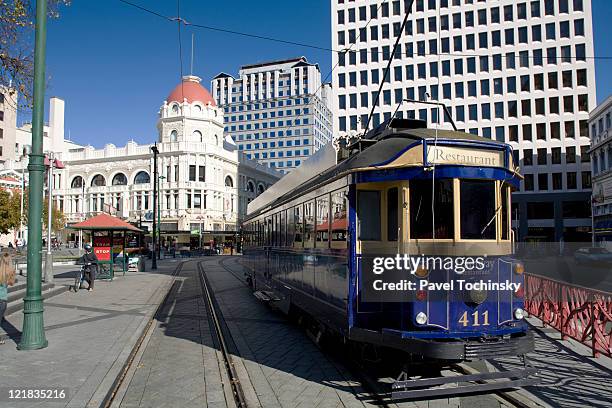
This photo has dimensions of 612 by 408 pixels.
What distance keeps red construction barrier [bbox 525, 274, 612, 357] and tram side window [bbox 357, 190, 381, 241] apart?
14.7ft

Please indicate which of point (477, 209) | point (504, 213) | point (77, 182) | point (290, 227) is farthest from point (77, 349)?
point (77, 182)

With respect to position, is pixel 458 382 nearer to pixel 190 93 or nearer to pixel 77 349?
pixel 77 349

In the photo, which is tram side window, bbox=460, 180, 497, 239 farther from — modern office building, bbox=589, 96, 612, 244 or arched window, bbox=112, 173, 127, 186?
arched window, bbox=112, 173, 127, 186

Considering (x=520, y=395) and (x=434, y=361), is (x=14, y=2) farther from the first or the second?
(x=520, y=395)

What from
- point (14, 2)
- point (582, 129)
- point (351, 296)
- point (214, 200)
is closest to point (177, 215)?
point (214, 200)

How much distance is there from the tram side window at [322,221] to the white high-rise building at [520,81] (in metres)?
48.0

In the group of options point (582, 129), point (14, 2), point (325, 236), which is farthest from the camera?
point (582, 129)

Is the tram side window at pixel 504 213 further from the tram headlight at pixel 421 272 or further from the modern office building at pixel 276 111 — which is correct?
the modern office building at pixel 276 111

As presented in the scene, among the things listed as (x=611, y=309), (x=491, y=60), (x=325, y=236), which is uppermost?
(x=491, y=60)

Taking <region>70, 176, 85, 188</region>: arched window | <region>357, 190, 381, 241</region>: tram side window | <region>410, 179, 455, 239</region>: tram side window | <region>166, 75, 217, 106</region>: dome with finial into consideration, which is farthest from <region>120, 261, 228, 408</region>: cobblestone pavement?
<region>70, 176, 85, 188</region>: arched window

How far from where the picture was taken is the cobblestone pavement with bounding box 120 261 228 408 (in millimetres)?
6262

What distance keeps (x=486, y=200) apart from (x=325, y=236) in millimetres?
2413

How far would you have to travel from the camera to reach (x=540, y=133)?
56188mm

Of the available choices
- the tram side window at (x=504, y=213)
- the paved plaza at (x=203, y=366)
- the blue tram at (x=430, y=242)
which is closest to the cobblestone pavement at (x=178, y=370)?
the paved plaza at (x=203, y=366)
